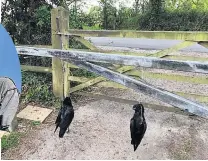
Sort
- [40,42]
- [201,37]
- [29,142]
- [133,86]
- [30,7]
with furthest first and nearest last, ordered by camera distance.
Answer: [40,42] < [30,7] < [29,142] < [201,37] < [133,86]

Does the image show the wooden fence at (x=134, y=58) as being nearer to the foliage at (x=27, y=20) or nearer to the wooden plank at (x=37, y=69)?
the wooden plank at (x=37, y=69)

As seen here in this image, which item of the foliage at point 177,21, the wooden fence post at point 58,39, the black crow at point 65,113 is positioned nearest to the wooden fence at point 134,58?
the wooden fence post at point 58,39

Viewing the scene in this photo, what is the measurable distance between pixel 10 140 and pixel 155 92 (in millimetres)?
2930

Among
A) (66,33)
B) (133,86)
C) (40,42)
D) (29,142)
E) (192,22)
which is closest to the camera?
(133,86)

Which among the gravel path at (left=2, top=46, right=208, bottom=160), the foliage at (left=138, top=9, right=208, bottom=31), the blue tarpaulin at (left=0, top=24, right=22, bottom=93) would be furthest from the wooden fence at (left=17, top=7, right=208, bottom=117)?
the foliage at (left=138, top=9, right=208, bottom=31)

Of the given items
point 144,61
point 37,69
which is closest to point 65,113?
point 144,61

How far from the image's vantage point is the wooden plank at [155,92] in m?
1.45

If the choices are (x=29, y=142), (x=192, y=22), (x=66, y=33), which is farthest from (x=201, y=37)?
(x=192, y=22)

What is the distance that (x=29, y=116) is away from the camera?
455cm

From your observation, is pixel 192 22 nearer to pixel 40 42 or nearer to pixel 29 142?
pixel 40 42

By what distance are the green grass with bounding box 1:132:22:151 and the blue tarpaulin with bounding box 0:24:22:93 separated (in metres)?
2.60

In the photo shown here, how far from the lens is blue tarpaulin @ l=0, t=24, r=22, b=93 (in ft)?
4.55

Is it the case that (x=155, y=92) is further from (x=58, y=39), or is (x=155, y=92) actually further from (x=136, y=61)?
(x=58, y=39)

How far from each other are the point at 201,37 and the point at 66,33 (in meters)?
1.89
